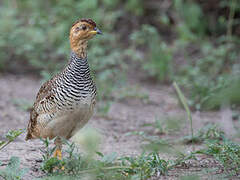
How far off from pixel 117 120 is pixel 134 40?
3323 millimetres

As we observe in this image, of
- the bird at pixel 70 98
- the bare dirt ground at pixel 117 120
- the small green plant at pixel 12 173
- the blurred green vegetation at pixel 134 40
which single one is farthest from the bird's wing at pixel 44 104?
the blurred green vegetation at pixel 134 40

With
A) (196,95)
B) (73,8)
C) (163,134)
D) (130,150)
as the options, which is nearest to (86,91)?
(130,150)

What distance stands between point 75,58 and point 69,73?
0.20 m

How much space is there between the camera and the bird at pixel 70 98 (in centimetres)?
402

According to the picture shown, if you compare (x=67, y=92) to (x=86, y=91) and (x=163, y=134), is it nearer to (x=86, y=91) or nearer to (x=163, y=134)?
(x=86, y=91)

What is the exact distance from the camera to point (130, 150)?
193 inches

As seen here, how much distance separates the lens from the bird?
4.02 metres

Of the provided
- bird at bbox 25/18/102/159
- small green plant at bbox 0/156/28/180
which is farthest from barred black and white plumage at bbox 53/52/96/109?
small green plant at bbox 0/156/28/180

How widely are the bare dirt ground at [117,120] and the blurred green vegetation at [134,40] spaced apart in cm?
34

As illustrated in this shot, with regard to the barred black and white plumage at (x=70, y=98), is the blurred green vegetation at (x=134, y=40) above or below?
above

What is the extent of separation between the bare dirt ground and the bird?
31 centimetres

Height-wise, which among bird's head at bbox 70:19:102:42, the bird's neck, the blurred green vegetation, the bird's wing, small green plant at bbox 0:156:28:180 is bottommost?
small green plant at bbox 0:156:28:180

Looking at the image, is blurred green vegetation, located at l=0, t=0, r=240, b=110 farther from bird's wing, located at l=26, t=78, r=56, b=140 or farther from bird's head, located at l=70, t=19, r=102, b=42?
Answer: bird's head, located at l=70, t=19, r=102, b=42

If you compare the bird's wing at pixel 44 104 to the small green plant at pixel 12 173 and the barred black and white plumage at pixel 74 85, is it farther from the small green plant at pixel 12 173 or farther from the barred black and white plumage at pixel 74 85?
the small green plant at pixel 12 173
